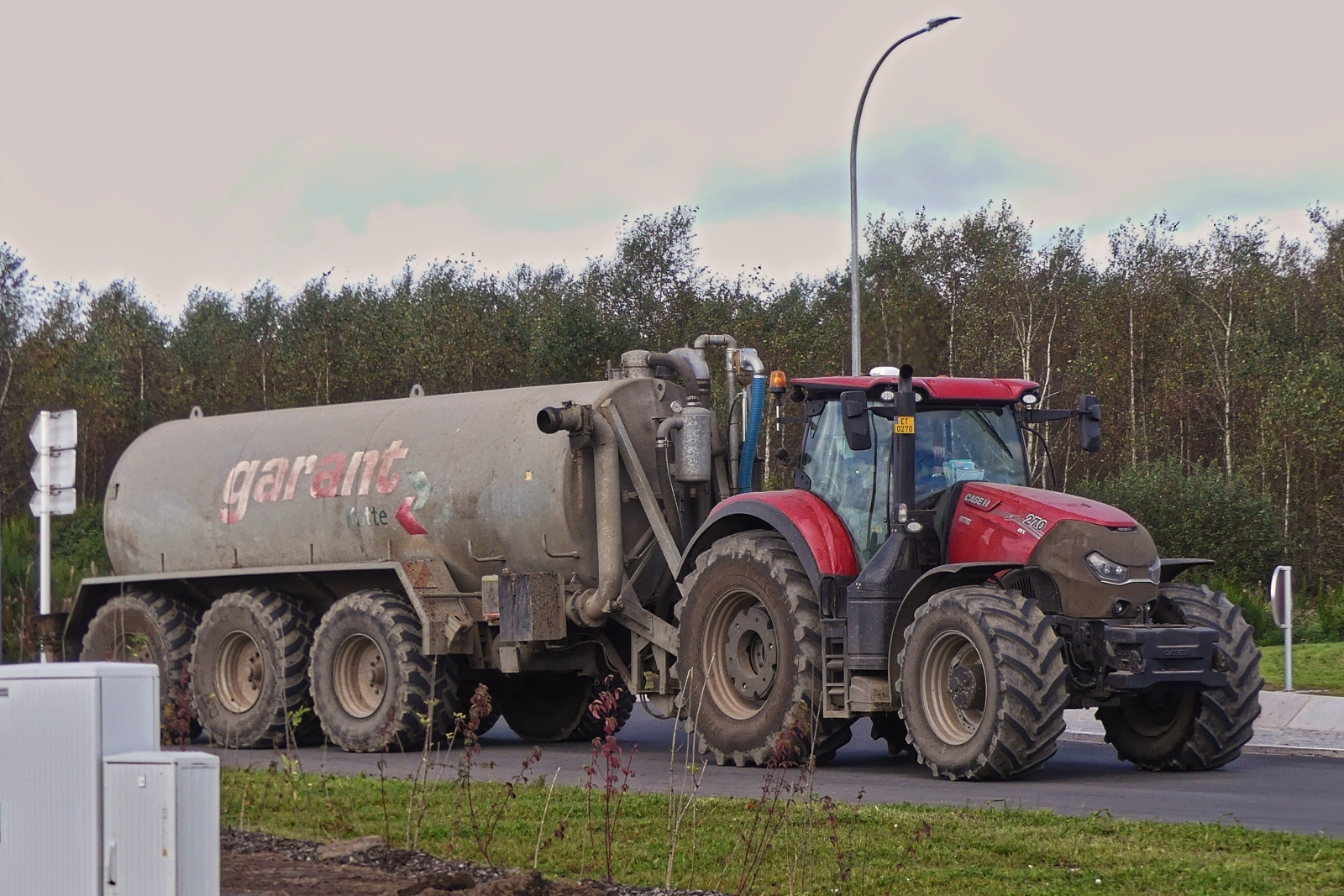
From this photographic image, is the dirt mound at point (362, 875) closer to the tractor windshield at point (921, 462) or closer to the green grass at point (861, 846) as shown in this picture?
the green grass at point (861, 846)

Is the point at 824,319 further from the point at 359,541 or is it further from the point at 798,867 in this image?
the point at 798,867

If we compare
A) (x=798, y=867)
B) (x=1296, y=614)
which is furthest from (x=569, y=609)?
(x=1296, y=614)

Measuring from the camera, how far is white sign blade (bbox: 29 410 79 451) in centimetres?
1545

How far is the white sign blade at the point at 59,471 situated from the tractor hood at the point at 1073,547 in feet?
24.6

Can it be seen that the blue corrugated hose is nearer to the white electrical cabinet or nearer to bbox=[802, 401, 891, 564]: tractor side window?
bbox=[802, 401, 891, 564]: tractor side window

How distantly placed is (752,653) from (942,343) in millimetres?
29979

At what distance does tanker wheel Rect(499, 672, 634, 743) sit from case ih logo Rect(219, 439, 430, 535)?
2418 millimetres

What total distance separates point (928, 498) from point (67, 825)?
27.0 feet

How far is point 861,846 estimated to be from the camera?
9203mm

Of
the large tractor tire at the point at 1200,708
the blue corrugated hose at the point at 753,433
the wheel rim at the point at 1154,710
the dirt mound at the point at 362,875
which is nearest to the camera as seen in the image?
the dirt mound at the point at 362,875

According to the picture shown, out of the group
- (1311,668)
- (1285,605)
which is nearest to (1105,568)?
(1285,605)

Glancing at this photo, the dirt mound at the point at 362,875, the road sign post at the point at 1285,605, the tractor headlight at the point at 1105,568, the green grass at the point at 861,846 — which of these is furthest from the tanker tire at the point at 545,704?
the dirt mound at the point at 362,875

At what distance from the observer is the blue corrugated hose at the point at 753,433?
52.2 ft

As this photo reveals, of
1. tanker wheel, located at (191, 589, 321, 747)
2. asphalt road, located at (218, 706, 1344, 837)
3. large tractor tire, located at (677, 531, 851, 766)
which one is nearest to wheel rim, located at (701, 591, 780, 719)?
large tractor tire, located at (677, 531, 851, 766)
